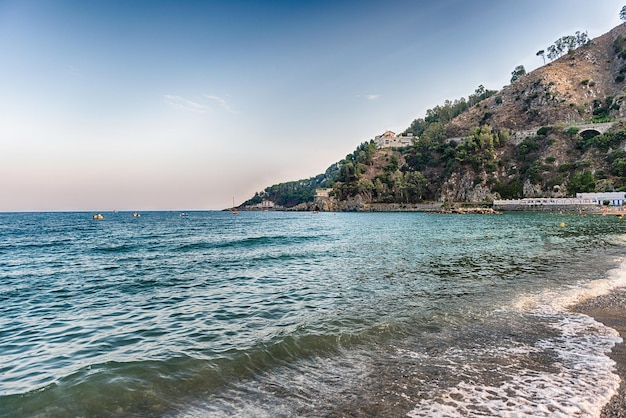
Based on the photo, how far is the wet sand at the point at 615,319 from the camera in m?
4.83

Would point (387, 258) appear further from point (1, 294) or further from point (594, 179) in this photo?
point (594, 179)

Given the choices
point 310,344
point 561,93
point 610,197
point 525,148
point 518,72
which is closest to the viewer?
point 310,344

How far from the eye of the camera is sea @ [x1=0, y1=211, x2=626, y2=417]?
5344mm

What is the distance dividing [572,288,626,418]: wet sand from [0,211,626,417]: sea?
0.15m

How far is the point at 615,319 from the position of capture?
29.7ft

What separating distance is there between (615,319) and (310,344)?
8437mm

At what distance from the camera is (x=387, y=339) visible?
8.07 m

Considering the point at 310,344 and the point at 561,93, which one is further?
the point at 561,93

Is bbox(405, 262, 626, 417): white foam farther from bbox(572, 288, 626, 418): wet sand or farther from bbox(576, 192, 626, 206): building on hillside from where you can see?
bbox(576, 192, 626, 206): building on hillside

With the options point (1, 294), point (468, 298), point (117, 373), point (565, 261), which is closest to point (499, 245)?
point (565, 261)

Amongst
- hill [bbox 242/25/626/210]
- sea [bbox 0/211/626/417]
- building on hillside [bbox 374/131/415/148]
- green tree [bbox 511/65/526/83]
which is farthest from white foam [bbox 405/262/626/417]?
green tree [bbox 511/65/526/83]

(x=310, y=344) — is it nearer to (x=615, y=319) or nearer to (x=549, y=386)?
(x=549, y=386)

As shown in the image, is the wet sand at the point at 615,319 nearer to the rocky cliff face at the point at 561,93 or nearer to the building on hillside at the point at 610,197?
the building on hillside at the point at 610,197

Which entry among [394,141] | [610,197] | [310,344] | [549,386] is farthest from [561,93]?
[310,344]
